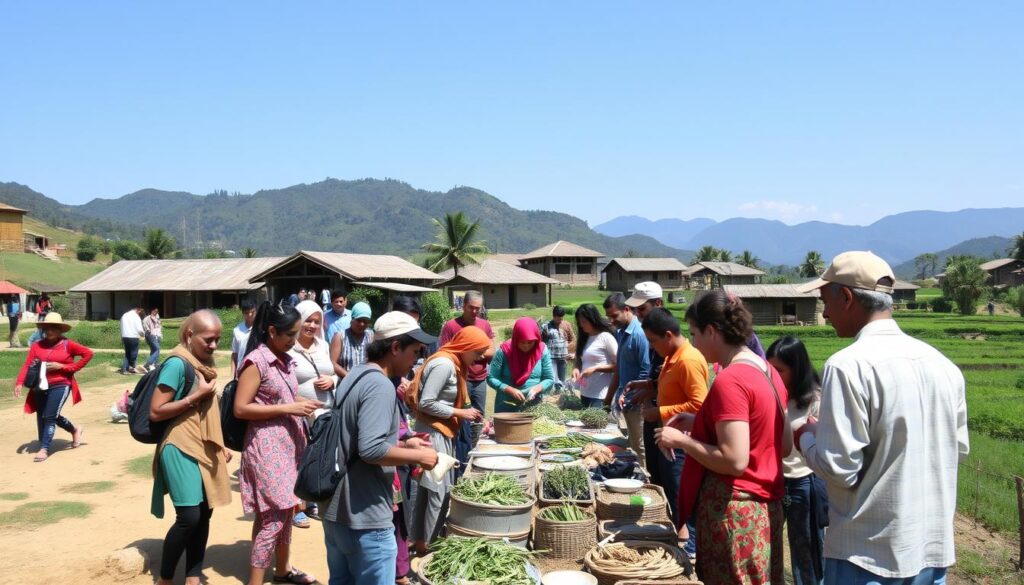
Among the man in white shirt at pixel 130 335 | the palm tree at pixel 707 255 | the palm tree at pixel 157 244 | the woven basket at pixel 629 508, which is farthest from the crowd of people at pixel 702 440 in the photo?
the palm tree at pixel 707 255

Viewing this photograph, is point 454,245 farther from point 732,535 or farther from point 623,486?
point 732,535

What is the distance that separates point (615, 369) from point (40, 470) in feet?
21.4

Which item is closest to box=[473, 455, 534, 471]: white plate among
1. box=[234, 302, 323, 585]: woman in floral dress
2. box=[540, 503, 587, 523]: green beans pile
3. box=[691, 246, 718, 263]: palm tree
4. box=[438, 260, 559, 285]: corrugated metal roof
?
box=[540, 503, 587, 523]: green beans pile

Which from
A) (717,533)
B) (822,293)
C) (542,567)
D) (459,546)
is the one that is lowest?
(542,567)

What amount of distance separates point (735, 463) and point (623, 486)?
184 centimetres

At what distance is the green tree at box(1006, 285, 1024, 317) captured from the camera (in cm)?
4197

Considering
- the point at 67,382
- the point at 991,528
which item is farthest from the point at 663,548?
the point at 67,382

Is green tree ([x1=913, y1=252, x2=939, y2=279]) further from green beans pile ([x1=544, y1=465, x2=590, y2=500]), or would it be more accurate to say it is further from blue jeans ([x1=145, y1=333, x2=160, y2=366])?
green beans pile ([x1=544, y1=465, x2=590, y2=500])

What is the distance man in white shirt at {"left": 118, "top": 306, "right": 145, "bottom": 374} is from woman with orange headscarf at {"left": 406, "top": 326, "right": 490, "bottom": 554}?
11.9m

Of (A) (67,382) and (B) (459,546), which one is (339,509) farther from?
(A) (67,382)

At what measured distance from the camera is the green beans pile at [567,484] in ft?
14.2

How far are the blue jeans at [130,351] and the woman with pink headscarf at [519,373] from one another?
11.7m

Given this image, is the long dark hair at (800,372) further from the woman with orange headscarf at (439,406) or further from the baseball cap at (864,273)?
the woman with orange headscarf at (439,406)

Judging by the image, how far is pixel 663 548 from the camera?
3.56 m
